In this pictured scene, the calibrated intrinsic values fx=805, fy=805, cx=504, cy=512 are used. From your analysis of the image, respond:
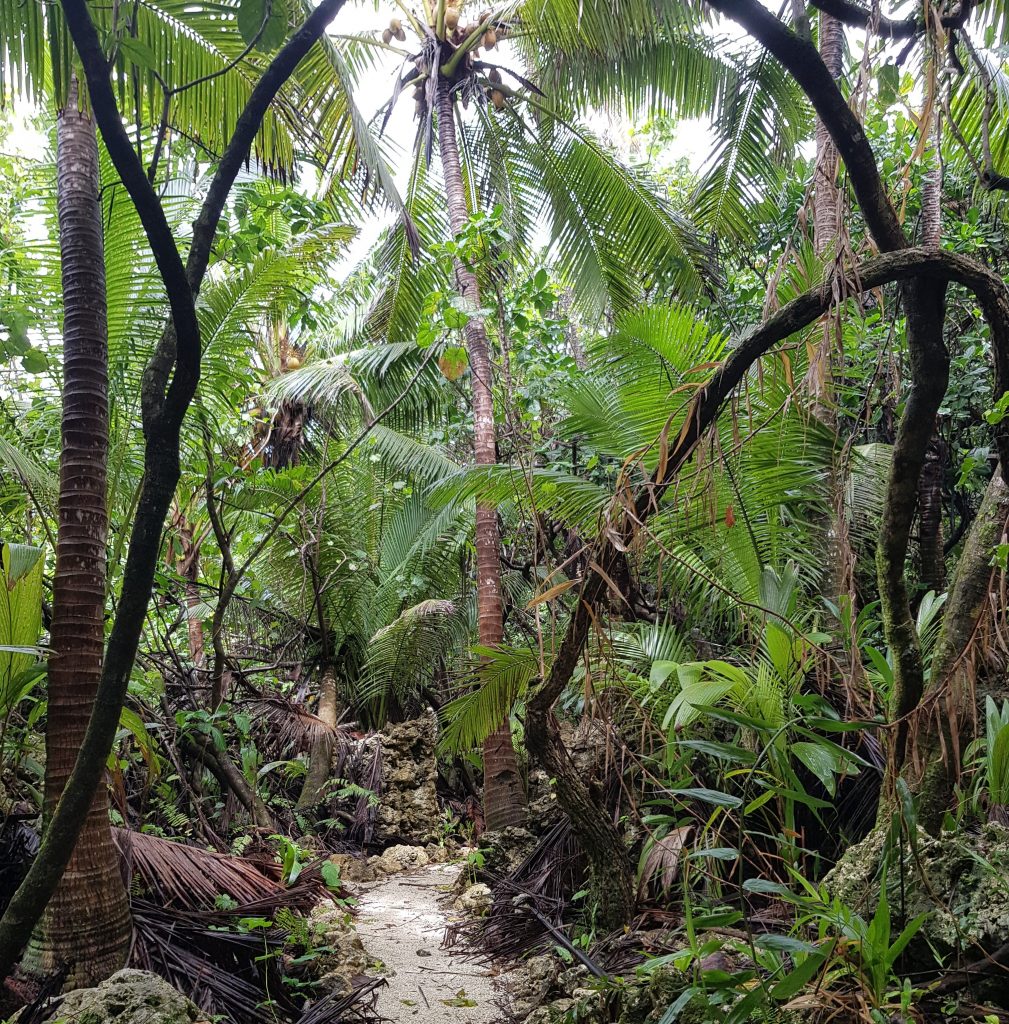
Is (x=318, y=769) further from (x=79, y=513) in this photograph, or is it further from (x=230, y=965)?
(x=79, y=513)

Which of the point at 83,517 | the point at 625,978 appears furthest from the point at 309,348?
the point at 625,978

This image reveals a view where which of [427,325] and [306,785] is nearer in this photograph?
[427,325]

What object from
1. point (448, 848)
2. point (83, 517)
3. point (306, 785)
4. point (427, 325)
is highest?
point (427, 325)

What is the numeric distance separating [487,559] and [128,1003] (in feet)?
13.9

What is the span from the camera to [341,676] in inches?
352

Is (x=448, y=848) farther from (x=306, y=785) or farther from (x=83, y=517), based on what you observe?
(x=83, y=517)

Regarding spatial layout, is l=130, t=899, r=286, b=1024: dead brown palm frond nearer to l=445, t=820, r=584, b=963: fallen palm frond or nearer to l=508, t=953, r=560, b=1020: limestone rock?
l=508, t=953, r=560, b=1020: limestone rock

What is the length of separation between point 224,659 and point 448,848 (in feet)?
10.4

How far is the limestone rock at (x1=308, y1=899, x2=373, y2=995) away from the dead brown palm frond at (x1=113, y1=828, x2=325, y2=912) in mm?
238

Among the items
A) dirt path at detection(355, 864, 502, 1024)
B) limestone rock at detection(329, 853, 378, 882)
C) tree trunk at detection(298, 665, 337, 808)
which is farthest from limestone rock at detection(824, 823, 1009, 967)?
tree trunk at detection(298, 665, 337, 808)

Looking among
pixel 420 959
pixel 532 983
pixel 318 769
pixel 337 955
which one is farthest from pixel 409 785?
pixel 532 983

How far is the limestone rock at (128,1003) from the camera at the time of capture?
7.63 feet

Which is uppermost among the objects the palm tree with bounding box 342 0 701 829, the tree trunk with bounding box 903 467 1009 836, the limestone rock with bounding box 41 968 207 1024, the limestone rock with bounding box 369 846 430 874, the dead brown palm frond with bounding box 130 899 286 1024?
the palm tree with bounding box 342 0 701 829

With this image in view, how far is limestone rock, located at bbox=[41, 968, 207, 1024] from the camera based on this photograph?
2.33 metres
